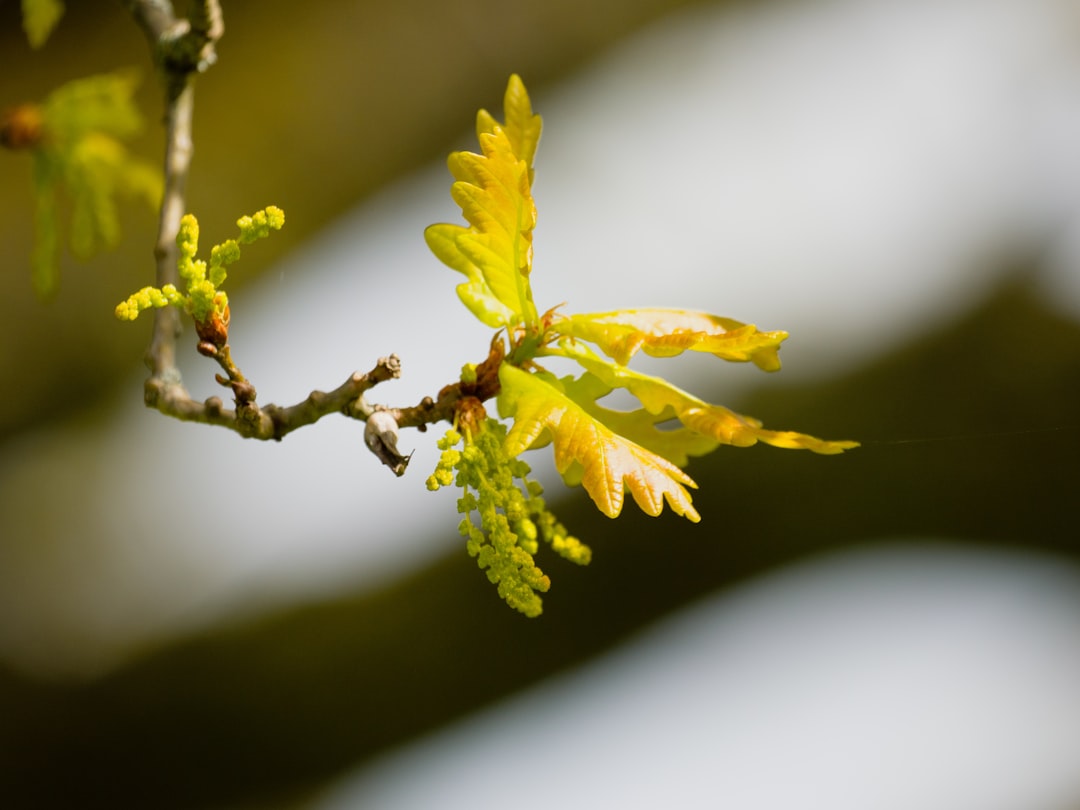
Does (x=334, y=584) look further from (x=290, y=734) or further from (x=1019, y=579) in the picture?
(x=1019, y=579)

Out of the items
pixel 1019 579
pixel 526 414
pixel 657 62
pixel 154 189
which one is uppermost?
pixel 657 62

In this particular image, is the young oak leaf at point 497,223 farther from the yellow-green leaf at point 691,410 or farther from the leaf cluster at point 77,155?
the leaf cluster at point 77,155

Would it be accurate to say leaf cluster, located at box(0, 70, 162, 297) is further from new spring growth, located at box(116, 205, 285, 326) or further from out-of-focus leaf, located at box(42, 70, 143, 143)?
new spring growth, located at box(116, 205, 285, 326)

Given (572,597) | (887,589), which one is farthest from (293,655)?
(887,589)

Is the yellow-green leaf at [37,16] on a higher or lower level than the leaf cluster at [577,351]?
higher

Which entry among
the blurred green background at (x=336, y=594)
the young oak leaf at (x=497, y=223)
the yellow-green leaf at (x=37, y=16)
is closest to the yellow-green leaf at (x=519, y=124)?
the young oak leaf at (x=497, y=223)

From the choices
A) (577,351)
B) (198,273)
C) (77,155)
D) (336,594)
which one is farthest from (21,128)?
(336,594)

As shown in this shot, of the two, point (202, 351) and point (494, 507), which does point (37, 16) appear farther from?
point (494, 507)
